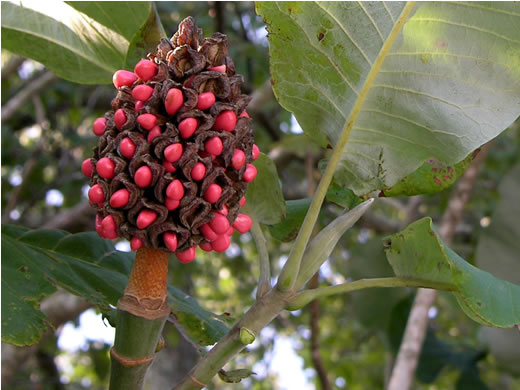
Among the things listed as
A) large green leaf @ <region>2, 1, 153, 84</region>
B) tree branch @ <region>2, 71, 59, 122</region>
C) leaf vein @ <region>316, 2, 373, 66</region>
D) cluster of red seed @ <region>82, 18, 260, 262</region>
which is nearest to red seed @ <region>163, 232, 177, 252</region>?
cluster of red seed @ <region>82, 18, 260, 262</region>

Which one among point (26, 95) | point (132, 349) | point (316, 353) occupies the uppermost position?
point (26, 95)

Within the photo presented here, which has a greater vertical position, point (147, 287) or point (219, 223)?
point (219, 223)

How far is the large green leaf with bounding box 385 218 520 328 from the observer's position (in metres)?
1.01

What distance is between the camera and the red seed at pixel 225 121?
39.2 inches

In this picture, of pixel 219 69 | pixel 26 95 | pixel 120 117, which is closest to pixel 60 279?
pixel 120 117

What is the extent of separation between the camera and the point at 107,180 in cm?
100

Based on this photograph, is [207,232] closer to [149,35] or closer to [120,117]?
[120,117]

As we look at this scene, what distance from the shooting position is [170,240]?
97cm

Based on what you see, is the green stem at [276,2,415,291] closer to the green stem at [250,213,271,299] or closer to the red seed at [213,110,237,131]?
the green stem at [250,213,271,299]

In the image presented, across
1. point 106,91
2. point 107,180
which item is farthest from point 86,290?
point 106,91

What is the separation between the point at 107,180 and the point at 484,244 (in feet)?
5.68

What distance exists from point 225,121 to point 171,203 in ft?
0.49

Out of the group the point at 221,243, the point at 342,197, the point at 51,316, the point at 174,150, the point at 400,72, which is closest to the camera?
the point at 174,150

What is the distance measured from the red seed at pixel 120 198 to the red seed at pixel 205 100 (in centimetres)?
17
